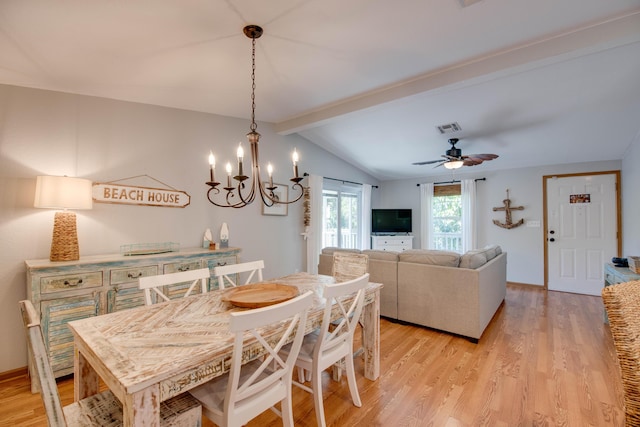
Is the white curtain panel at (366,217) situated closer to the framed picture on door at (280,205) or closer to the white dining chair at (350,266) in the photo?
the framed picture on door at (280,205)

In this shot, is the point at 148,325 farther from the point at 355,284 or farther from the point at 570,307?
the point at 570,307

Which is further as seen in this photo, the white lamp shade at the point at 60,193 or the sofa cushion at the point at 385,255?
the sofa cushion at the point at 385,255

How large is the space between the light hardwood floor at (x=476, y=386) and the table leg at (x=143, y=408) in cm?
103

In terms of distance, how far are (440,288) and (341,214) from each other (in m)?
2.97

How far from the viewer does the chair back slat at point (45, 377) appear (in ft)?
2.55

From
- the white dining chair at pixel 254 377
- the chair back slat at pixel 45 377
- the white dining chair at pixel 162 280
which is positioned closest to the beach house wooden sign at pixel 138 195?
the white dining chair at pixel 162 280

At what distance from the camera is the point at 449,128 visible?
13.2 ft

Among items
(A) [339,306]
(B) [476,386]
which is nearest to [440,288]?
(B) [476,386]

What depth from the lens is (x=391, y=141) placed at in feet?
15.7

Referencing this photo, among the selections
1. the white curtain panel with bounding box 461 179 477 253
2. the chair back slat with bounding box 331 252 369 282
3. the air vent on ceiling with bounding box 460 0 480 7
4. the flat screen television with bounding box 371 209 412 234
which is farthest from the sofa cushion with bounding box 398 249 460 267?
the flat screen television with bounding box 371 209 412 234

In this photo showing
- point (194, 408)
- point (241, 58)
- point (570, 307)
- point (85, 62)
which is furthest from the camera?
point (570, 307)

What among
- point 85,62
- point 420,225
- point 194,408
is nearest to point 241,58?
point 85,62

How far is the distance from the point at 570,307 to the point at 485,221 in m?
2.00

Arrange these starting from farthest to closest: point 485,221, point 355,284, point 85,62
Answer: point 485,221 < point 85,62 < point 355,284
